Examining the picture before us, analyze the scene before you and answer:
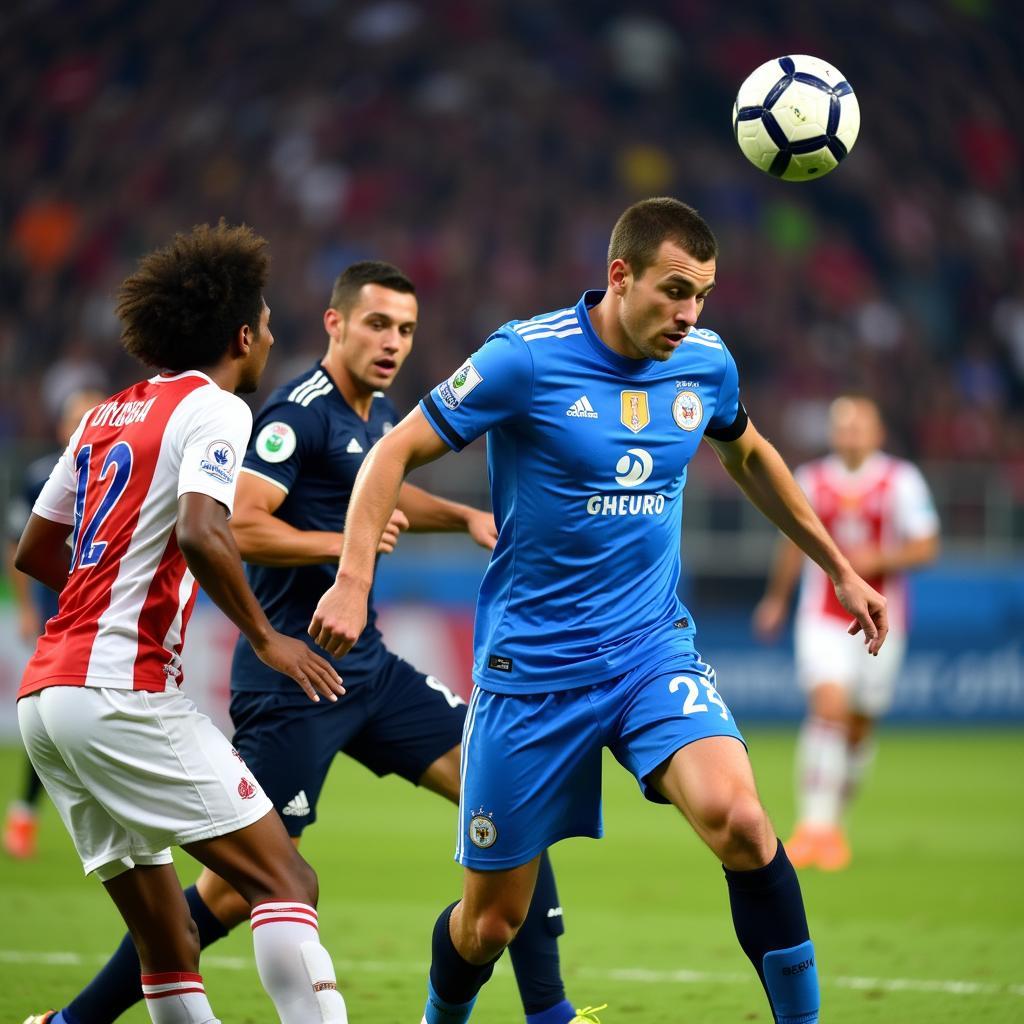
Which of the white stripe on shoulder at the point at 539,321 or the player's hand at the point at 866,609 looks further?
the player's hand at the point at 866,609

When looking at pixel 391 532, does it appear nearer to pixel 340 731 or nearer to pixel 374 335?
pixel 340 731

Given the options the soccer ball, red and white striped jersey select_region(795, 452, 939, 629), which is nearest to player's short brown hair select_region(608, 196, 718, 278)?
the soccer ball

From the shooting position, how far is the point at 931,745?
56.3 feet

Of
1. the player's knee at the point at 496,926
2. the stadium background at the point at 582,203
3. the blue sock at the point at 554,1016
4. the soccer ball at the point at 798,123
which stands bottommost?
the blue sock at the point at 554,1016

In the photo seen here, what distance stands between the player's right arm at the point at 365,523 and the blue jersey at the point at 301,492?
1.10 metres

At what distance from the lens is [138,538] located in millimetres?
4320

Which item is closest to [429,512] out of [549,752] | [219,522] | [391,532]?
[391,532]

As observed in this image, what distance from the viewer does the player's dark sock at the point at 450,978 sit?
5047 millimetres

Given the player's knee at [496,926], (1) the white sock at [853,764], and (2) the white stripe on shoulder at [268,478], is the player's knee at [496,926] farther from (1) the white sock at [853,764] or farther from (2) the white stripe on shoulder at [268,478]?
(1) the white sock at [853,764]

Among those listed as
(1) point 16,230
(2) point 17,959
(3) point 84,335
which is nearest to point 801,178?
(2) point 17,959

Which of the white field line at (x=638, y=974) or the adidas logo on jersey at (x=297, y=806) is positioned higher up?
the adidas logo on jersey at (x=297, y=806)

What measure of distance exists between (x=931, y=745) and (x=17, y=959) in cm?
1208

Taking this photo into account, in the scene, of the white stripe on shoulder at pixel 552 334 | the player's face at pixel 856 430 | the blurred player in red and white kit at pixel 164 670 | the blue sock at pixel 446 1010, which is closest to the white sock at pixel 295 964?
the blurred player in red and white kit at pixel 164 670

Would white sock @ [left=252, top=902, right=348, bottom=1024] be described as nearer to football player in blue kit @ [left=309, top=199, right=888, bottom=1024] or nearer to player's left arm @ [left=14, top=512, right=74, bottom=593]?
football player in blue kit @ [left=309, top=199, right=888, bottom=1024]
